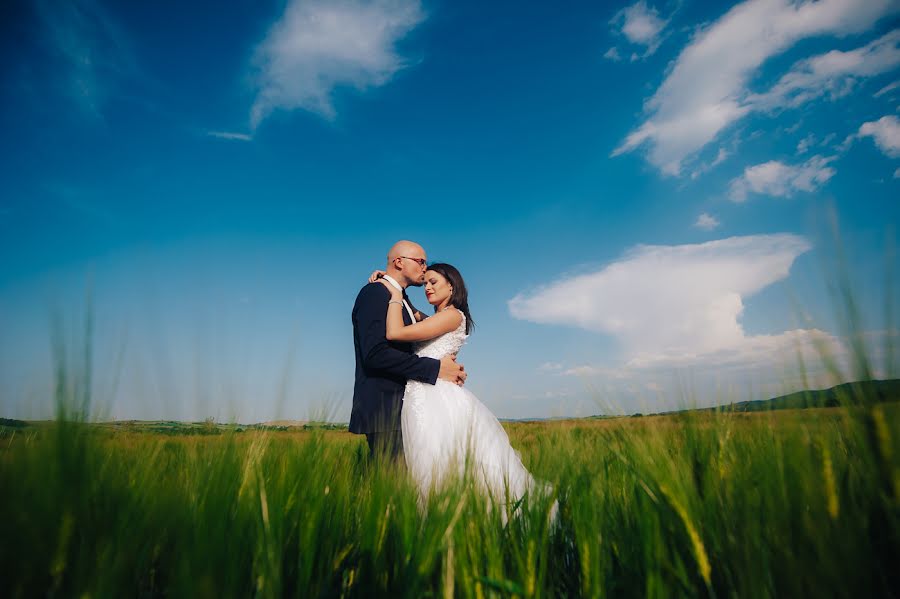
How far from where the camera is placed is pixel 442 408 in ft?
12.6

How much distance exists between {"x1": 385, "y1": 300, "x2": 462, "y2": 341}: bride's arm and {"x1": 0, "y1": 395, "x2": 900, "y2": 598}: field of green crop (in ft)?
7.39

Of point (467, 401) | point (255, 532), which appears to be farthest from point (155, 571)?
point (467, 401)

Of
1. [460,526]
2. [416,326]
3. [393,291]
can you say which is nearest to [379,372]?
[416,326]

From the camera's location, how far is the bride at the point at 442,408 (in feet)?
11.1

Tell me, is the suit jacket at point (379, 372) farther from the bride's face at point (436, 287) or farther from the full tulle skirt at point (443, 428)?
the bride's face at point (436, 287)

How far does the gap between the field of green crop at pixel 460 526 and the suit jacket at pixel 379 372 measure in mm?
2141

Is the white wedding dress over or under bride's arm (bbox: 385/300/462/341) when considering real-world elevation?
under

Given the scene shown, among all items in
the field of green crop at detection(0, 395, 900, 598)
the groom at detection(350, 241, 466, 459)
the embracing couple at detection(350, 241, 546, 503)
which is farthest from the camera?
the groom at detection(350, 241, 466, 459)

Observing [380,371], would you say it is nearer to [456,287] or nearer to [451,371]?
[451,371]

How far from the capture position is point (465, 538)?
4.56 feet

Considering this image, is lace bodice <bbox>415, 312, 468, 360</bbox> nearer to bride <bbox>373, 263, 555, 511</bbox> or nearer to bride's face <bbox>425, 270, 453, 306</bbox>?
bride <bbox>373, 263, 555, 511</bbox>

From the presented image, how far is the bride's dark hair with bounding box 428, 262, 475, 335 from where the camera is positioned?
16.8 ft

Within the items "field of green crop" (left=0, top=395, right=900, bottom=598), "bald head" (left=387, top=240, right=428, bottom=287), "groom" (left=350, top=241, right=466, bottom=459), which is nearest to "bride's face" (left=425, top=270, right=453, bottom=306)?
"bald head" (left=387, top=240, right=428, bottom=287)

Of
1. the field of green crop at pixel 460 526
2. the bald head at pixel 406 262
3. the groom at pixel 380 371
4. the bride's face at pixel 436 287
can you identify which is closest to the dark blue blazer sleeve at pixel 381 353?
the groom at pixel 380 371
